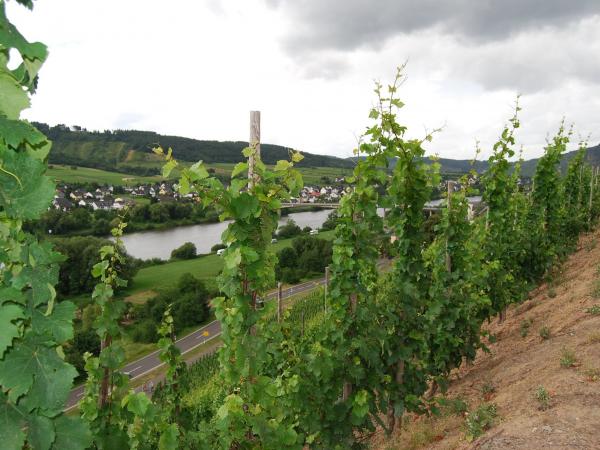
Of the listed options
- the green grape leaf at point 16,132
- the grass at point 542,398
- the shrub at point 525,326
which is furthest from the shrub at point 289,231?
the green grape leaf at point 16,132

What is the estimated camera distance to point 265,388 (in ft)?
10.6

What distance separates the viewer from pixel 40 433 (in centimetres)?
142

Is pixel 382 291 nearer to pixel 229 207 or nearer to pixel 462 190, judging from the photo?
pixel 462 190

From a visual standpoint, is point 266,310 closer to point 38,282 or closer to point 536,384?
point 38,282

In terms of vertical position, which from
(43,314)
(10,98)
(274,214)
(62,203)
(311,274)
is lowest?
(311,274)

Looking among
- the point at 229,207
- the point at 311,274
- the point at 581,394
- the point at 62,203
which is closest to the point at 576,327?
the point at 581,394

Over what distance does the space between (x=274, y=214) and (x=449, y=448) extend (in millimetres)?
3965

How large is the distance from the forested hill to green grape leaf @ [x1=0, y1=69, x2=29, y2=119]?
118 m

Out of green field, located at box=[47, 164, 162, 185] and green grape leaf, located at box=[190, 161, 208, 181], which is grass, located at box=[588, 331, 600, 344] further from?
green field, located at box=[47, 164, 162, 185]

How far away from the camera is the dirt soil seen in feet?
13.6

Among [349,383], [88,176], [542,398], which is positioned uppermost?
[88,176]

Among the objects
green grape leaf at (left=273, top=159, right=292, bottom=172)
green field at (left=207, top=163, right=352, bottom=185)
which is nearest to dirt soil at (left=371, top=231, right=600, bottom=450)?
green grape leaf at (left=273, top=159, right=292, bottom=172)

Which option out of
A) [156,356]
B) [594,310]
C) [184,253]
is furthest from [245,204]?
[184,253]

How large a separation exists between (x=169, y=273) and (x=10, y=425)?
4982 cm
